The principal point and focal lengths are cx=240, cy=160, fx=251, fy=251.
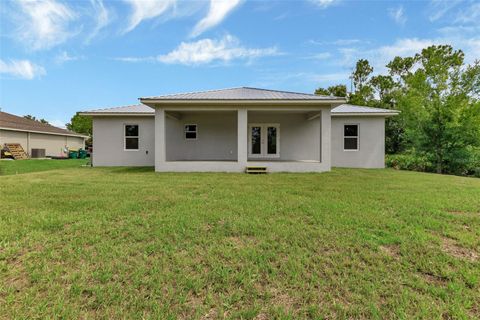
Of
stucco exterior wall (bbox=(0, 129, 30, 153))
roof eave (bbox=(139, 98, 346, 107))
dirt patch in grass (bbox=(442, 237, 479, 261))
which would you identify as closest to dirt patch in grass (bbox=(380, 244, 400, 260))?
dirt patch in grass (bbox=(442, 237, 479, 261))

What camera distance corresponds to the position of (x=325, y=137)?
10.8 metres

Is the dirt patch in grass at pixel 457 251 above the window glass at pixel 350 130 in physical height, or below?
below

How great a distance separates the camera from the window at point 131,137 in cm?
1410

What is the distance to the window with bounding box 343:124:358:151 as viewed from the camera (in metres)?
13.9

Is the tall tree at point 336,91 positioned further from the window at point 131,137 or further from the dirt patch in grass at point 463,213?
the dirt patch in grass at point 463,213

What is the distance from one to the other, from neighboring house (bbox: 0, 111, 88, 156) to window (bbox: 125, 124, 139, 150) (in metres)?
16.9

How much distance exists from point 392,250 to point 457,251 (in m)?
0.88

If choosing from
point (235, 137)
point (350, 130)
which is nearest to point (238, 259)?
point (235, 137)

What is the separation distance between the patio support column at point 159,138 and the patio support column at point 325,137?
272 inches

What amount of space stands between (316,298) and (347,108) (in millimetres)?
13898

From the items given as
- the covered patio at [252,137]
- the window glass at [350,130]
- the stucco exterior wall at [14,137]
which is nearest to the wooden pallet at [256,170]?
the covered patio at [252,137]

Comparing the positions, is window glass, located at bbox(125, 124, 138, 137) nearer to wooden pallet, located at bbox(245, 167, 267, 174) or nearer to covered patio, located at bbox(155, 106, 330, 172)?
covered patio, located at bbox(155, 106, 330, 172)

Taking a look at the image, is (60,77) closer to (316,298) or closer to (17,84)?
(17,84)

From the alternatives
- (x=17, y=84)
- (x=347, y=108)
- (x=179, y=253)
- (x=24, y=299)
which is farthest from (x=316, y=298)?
(x=17, y=84)
